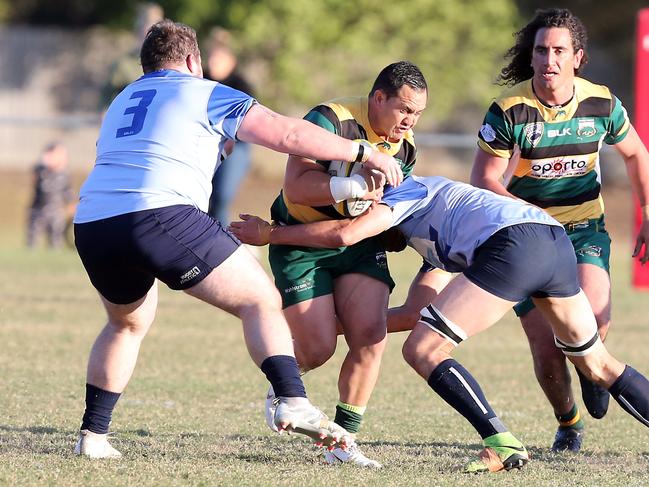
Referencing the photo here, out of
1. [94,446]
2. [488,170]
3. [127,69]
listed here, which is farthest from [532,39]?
[127,69]

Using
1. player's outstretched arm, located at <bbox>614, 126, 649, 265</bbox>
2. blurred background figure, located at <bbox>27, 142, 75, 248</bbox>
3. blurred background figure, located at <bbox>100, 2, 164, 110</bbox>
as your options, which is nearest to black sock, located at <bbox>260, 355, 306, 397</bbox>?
player's outstretched arm, located at <bbox>614, 126, 649, 265</bbox>

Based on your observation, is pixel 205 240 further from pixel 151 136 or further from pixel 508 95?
pixel 508 95

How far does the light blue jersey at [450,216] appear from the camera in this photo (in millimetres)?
4848

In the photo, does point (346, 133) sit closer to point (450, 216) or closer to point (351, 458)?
point (450, 216)

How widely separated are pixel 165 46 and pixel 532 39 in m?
1.94

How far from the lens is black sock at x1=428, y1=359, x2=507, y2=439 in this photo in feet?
15.5

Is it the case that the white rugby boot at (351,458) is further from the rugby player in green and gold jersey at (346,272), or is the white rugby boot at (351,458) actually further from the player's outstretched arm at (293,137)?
the player's outstretched arm at (293,137)

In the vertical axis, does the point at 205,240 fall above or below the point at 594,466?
above

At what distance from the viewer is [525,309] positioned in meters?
5.75

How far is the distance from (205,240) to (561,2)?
25.2 metres

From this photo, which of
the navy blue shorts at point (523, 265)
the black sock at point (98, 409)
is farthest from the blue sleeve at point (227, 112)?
the black sock at point (98, 409)

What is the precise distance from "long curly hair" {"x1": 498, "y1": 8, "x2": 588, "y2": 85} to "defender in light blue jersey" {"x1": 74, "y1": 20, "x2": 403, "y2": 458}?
1.47m

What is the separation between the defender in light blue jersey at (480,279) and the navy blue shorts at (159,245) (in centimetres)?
70

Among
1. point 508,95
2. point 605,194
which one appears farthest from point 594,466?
point 605,194
